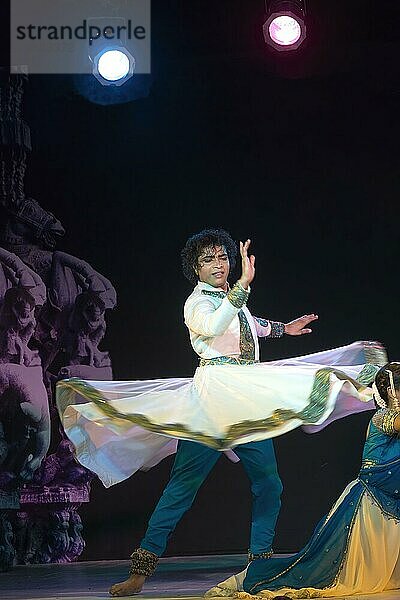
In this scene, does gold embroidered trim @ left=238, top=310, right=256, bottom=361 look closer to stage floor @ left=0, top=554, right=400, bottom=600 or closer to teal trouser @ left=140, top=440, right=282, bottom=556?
teal trouser @ left=140, top=440, right=282, bottom=556

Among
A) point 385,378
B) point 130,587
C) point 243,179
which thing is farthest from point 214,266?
point 130,587

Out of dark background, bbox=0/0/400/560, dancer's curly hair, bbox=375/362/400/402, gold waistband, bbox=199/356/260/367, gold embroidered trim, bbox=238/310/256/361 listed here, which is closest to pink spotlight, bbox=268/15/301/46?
dark background, bbox=0/0/400/560

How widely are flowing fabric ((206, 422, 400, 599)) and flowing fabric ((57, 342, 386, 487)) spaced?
0.29 metres

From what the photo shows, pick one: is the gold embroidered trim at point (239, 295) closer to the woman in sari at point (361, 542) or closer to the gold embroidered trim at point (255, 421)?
the gold embroidered trim at point (255, 421)

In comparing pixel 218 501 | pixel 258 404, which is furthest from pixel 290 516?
pixel 258 404

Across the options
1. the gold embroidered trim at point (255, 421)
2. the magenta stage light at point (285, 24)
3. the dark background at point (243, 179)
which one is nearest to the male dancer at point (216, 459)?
the gold embroidered trim at point (255, 421)

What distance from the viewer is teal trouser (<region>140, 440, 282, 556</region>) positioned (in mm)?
4023

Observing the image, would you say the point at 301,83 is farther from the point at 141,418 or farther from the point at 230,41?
the point at 141,418

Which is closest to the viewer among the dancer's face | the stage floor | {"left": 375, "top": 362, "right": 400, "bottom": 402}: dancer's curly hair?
{"left": 375, "top": 362, "right": 400, "bottom": 402}: dancer's curly hair

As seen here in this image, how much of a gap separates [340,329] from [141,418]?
1565 millimetres

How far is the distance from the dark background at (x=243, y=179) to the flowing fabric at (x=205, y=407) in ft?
2.97

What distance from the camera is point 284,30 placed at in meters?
5.09

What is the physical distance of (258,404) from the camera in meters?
4.00

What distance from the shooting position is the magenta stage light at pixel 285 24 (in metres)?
4.97
